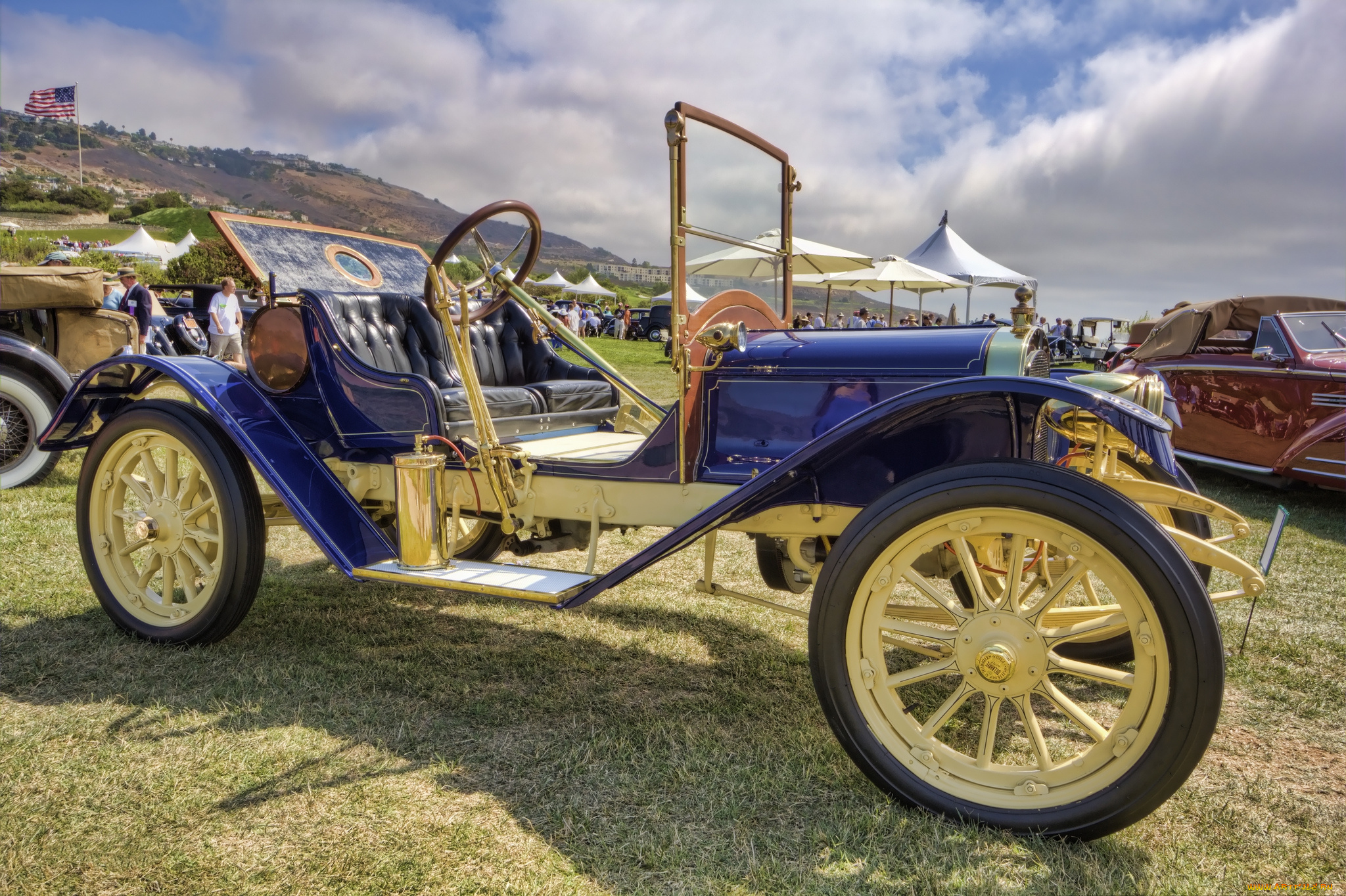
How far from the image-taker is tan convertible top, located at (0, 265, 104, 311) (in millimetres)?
6266

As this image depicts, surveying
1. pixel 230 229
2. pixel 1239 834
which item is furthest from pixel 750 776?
pixel 230 229

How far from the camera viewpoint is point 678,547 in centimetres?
248

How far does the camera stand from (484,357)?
4234 mm

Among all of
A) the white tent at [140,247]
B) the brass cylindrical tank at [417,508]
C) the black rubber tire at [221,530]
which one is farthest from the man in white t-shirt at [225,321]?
the white tent at [140,247]

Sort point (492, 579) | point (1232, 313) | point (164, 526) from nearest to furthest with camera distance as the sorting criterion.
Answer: point (492, 579) < point (164, 526) < point (1232, 313)

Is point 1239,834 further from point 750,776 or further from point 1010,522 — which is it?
point 750,776

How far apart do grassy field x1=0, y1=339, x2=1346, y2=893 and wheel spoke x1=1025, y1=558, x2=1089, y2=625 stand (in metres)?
0.55

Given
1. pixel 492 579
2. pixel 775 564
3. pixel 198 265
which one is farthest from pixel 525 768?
pixel 198 265

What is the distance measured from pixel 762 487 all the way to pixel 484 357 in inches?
92.9

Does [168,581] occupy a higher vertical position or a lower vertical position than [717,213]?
lower

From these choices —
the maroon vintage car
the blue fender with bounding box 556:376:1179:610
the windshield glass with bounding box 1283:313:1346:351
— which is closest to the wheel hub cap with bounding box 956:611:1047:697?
the blue fender with bounding box 556:376:1179:610

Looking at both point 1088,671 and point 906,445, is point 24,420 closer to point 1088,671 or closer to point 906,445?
point 906,445

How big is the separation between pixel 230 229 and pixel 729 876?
317 centimetres

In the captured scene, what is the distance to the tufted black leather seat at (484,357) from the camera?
3.71 m
